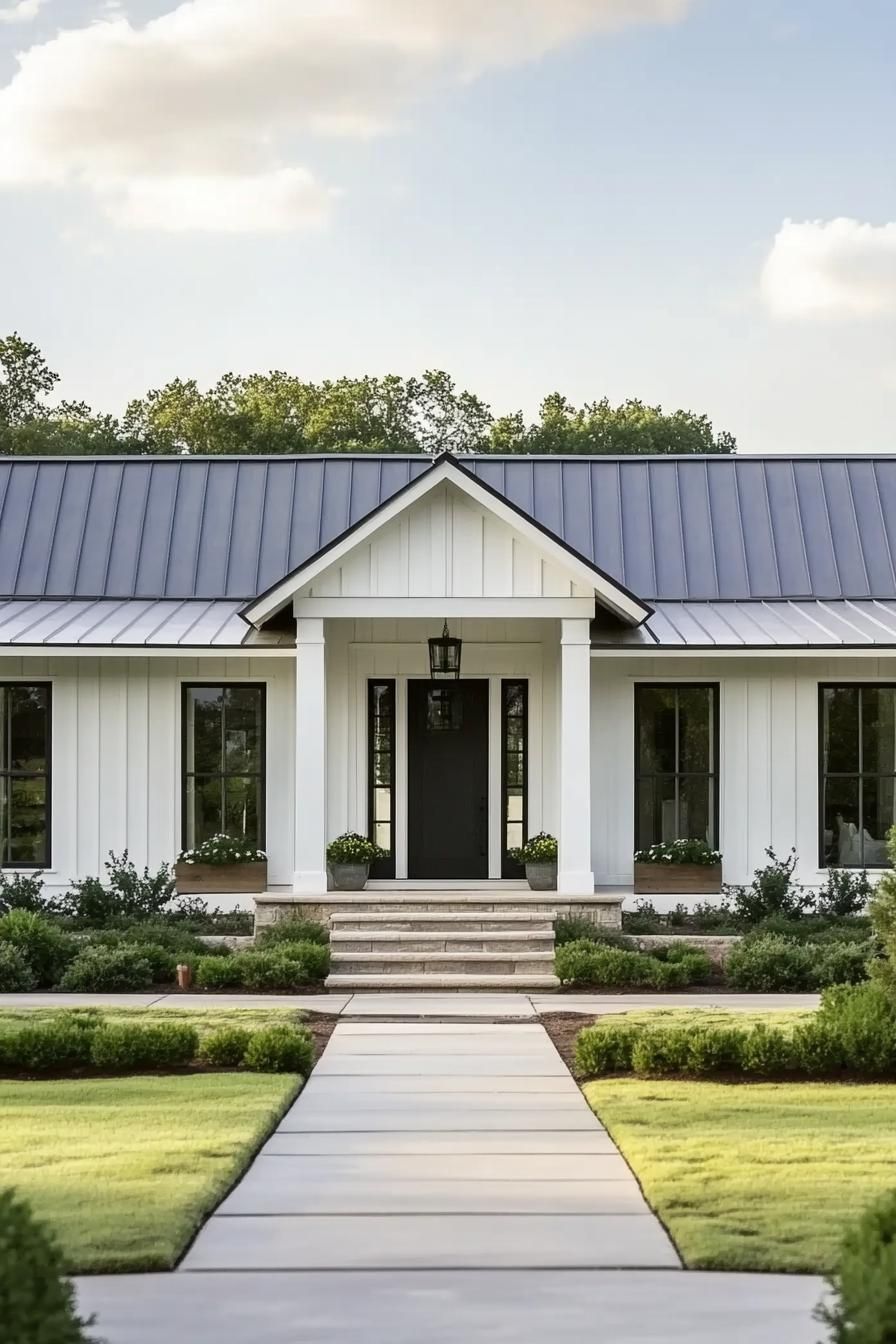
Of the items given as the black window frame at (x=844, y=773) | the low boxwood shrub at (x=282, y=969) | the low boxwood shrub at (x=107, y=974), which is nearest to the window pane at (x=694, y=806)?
the black window frame at (x=844, y=773)

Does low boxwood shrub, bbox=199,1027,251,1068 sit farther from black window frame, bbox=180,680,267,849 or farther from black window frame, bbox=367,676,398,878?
black window frame, bbox=367,676,398,878

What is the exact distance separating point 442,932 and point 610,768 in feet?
11.2

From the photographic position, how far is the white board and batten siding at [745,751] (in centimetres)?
1752

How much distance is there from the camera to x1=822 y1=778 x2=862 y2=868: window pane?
17.6 m

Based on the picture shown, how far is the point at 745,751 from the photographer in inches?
693

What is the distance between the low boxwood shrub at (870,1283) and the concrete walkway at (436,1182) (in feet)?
4.83

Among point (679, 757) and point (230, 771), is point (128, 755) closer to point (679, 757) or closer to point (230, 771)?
point (230, 771)

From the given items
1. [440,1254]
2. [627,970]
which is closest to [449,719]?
[627,970]

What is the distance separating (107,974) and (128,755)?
4.20 m

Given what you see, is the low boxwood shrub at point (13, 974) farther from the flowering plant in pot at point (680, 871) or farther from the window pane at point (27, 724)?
the flowering plant in pot at point (680, 871)

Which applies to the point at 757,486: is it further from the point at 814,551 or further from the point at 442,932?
the point at 442,932

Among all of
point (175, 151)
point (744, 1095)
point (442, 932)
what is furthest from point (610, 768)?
point (175, 151)

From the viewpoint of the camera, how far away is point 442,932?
1523 centimetres

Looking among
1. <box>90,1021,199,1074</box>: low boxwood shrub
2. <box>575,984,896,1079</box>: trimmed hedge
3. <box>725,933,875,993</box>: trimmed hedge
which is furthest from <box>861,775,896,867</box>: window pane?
<box>90,1021,199,1074</box>: low boxwood shrub
